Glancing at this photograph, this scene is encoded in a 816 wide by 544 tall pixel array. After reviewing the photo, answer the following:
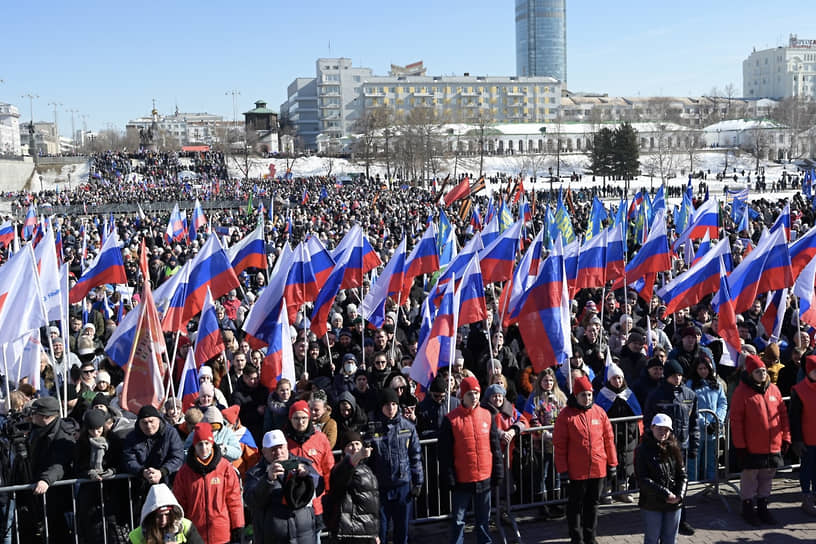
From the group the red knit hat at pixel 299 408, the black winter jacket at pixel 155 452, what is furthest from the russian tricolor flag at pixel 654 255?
the black winter jacket at pixel 155 452

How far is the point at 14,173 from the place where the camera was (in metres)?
66.7

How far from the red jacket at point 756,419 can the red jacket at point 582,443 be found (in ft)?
4.09

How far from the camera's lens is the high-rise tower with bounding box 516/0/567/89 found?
190750mm

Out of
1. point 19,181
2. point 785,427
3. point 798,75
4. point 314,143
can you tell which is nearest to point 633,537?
point 785,427

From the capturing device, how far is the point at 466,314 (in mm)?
8391

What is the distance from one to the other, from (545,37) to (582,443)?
19629 centimetres

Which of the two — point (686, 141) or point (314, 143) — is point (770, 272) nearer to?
point (686, 141)

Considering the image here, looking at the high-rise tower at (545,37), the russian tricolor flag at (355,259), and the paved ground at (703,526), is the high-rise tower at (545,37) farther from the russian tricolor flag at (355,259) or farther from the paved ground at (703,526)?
the paved ground at (703,526)

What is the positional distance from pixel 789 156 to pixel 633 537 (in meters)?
102

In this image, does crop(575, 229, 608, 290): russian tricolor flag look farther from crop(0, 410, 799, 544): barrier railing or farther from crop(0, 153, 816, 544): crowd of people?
crop(0, 410, 799, 544): barrier railing

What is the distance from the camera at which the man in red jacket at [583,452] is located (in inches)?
235

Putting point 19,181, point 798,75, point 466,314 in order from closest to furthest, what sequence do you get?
point 466,314, point 19,181, point 798,75

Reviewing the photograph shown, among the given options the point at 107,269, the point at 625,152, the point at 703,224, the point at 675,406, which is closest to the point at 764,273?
the point at 675,406

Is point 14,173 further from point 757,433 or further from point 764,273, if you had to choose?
point 757,433
